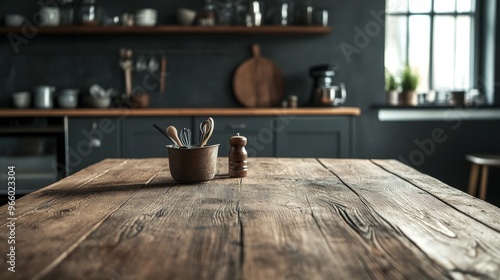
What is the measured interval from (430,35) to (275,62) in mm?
1320

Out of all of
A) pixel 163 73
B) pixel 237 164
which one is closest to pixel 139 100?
pixel 163 73

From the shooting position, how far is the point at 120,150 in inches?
166

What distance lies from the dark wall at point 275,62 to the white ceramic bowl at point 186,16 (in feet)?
0.50

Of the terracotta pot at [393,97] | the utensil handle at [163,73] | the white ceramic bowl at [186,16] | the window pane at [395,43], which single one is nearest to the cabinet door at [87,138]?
the utensil handle at [163,73]

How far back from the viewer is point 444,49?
16.2 ft

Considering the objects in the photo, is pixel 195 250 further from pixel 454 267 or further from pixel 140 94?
pixel 140 94

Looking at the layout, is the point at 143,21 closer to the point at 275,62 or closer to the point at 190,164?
the point at 275,62

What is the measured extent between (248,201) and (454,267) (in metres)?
0.63

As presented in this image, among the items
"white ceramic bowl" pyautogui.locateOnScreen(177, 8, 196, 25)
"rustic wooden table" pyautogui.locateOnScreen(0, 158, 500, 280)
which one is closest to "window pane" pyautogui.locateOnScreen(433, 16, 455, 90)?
"white ceramic bowl" pyautogui.locateOnScreen(177, 8, 196, 25)

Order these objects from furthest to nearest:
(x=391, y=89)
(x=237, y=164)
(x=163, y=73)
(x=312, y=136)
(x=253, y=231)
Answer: (x=391, y=89) → (x=163, y=73) → (x=312, y=136) → (x=237, y=164) → (x=253, y=231)

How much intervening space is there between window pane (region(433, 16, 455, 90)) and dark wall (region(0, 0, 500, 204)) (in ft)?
1.50

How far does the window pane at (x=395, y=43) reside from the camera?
4914mm

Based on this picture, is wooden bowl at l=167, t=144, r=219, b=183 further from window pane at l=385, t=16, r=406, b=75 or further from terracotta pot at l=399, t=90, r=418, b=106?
window pane at l=385, t=16, r=406, b=75

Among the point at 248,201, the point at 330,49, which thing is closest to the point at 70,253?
the point at 248,201
